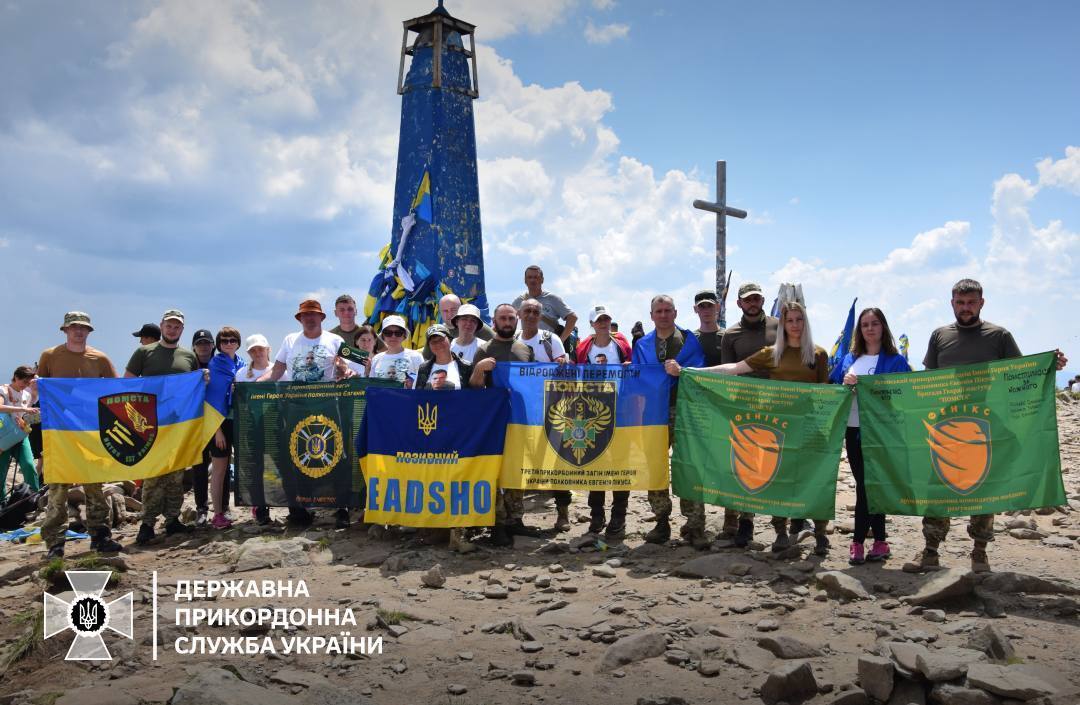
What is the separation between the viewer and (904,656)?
4.17 meters

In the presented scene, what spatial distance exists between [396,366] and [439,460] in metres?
1.17

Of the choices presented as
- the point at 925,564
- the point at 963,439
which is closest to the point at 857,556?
the point at 925,564

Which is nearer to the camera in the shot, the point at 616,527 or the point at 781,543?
the point at 781,543

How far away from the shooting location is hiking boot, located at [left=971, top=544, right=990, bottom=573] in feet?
20.4

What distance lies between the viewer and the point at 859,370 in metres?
6.71

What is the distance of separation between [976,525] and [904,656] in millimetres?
2740

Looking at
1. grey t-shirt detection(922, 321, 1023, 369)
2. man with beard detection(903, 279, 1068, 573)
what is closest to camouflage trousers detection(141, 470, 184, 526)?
man with beard detection(903, 279, 1068, 573)

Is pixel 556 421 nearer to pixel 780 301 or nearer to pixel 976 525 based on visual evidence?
pixel 780 301

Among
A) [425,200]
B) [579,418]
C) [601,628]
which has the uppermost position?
[425,200]

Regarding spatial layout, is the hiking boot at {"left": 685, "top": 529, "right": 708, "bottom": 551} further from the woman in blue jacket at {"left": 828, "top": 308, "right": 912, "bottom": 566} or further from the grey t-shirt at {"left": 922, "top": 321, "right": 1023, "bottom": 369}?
the grey t-shirt at {"left": 922, "top": 321, "right": 1023, "bottom": 369}

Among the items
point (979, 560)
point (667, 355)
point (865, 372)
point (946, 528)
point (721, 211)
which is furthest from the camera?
point (721, 211)

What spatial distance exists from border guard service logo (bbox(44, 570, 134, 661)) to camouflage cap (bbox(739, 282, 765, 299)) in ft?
18.4

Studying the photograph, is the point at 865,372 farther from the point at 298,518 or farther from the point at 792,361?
the point at 298,518

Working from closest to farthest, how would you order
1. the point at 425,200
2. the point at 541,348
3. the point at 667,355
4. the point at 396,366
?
the point at 667,355 → the point at 541,348 → the point at 396,366 → the point at 425,200
